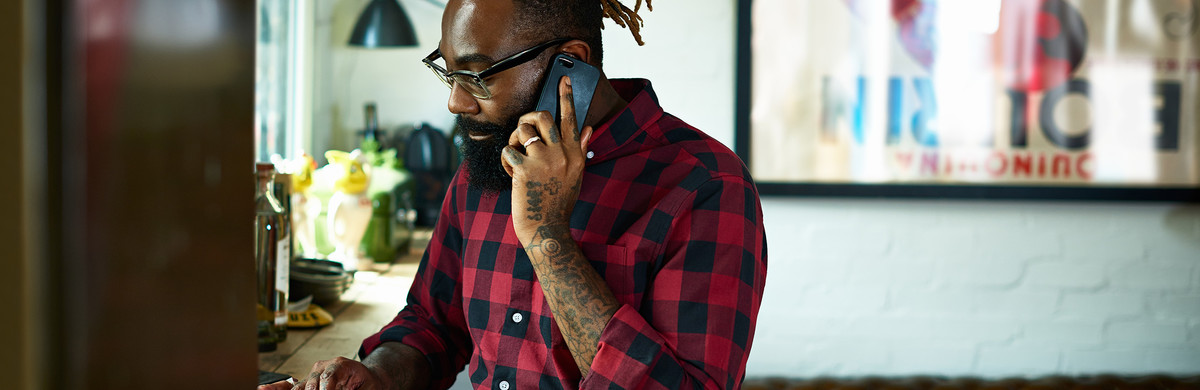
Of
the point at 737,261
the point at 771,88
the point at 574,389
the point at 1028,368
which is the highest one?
the point at 771,88

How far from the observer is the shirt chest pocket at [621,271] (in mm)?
979

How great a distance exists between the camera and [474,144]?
3.60 ft

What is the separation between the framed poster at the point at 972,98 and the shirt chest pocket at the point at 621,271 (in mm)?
1173

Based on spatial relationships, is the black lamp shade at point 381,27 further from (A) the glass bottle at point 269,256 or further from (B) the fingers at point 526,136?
(B) the fingers at point 526,136

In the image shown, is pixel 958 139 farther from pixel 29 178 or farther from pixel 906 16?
pixel 29 178

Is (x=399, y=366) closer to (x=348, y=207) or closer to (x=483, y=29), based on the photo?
(x=483, y=29)

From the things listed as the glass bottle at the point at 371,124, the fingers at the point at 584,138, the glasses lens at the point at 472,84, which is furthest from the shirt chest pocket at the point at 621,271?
the glass bottle at the point at 371,124

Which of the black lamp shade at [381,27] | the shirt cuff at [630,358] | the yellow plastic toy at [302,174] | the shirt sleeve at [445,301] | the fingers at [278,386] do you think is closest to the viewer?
the shirt cuff at [630,358]

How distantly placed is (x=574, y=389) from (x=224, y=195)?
898mm

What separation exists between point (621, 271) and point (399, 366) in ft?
1.08

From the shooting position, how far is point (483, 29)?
1.02 m

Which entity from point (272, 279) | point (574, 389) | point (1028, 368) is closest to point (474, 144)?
point (574, 389)

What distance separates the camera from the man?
35.8 inches

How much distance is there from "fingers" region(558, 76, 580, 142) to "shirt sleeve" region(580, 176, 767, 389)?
14 centimetres
